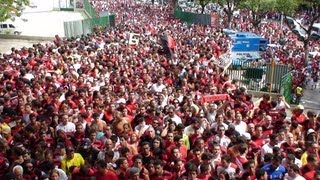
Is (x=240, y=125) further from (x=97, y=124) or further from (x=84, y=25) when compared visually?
(x=84, y=25)

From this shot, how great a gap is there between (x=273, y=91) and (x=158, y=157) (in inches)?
502

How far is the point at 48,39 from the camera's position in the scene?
31.2 m

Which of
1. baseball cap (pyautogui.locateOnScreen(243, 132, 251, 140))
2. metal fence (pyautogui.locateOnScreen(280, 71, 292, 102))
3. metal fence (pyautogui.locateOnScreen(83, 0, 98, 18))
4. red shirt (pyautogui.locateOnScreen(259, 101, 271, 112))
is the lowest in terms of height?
metal fence (pyautogui.locateOnScreen(280, 71, 292, 102))

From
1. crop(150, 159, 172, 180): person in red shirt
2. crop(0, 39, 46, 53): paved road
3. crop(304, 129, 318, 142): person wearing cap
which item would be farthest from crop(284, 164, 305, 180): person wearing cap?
crop(0, 39, 46, 53): paved road

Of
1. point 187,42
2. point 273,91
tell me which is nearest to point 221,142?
point 273,91

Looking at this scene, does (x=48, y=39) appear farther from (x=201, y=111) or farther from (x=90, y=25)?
(x=201, y=111)

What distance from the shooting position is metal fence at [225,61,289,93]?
2038 cm

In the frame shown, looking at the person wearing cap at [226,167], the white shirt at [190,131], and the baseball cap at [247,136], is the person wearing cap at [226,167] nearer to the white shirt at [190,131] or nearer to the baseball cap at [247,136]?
the baseball cap at [247,136]

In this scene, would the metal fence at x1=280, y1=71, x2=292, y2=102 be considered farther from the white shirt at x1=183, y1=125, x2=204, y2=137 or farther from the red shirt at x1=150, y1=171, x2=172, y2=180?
the red shirt at x1=150, y1=171, x2=172, y2=180

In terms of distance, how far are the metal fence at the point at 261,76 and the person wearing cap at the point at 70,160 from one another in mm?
12782

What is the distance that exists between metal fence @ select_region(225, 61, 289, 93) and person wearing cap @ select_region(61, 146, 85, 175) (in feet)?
41.9

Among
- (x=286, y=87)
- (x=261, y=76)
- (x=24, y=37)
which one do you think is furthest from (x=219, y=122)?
(x=24, y=37)

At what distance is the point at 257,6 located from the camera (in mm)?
43250

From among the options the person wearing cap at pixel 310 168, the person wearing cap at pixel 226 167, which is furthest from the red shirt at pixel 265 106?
the person wearing cap at pixel 226 167
